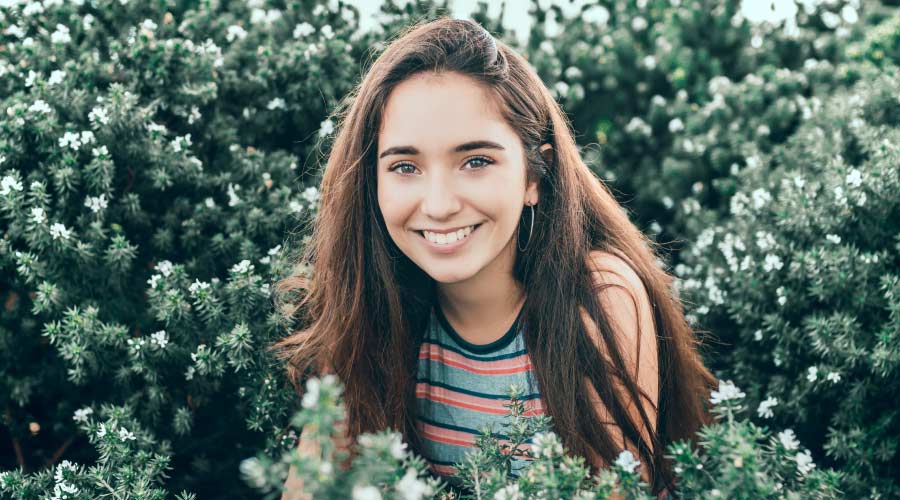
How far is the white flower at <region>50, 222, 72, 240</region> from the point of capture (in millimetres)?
2285

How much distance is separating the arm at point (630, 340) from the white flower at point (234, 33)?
6.16ft

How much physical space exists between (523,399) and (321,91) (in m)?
1.60

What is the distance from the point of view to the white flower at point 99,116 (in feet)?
8.09

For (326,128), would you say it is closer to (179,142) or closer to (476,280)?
(179,142)

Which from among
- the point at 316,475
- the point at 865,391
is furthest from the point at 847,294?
the point at 316,475

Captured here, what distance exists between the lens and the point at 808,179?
9.84 feet

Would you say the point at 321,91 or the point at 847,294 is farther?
the point at 321,91

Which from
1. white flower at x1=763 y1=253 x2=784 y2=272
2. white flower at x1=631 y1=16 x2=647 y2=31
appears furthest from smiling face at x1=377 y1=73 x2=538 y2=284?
white flower at x1=631 y1=16 x2=647 y2=31

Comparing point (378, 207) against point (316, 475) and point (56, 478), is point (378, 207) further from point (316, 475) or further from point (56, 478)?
point (316, 475)

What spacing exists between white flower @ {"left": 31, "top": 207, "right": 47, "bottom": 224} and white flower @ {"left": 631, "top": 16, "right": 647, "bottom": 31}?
11.2ft

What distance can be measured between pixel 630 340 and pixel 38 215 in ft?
5.87

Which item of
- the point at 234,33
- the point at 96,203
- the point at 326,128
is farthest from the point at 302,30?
the point at 96,203

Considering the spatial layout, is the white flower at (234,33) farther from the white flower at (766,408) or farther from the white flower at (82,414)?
the white flower at (766,408)

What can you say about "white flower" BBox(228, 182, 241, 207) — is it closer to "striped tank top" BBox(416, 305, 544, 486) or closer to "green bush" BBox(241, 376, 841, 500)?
"striped tank top" BBox(416, 305, 544, 486)
